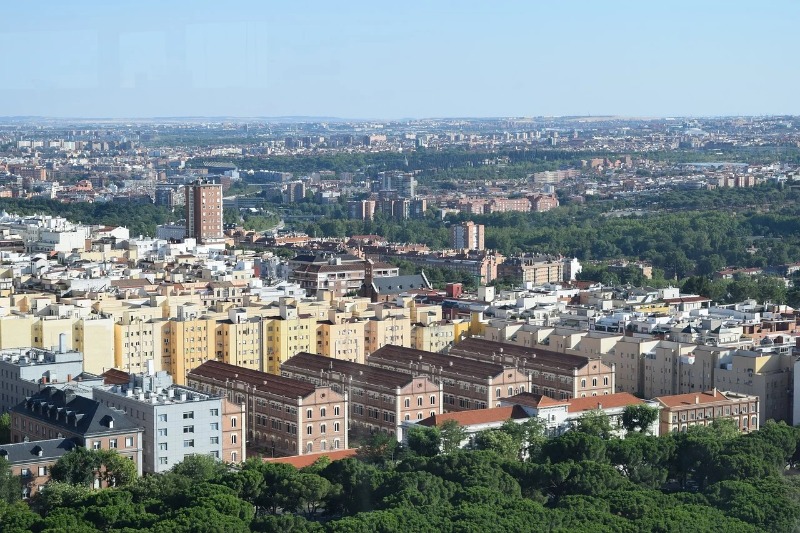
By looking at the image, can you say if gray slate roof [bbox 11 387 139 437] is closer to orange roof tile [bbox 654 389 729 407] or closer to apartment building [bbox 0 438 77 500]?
apartment building [bbox 0 438 77 500]

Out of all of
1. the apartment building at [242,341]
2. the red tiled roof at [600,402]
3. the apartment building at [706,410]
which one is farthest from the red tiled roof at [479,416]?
the apartment building at [242,341]

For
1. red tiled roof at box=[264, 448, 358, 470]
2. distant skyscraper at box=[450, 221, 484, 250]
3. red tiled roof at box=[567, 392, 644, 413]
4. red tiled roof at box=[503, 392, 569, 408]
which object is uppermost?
red tiled roof at box=[503, 392, 569, 408]

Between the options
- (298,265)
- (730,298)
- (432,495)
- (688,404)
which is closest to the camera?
(432,495)

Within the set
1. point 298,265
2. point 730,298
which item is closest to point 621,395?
point 730,298

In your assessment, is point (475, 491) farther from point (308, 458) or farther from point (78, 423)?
point (78, 423)

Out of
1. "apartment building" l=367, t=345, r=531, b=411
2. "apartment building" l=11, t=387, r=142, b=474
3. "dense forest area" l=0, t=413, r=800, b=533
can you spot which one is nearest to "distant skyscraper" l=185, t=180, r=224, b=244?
"apartment building" l=367, t=345, r=531, b=411

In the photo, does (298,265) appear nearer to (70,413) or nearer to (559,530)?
(70,413)

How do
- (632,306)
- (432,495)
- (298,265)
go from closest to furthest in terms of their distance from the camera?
(432,495)
(632,306)
(298,265)
